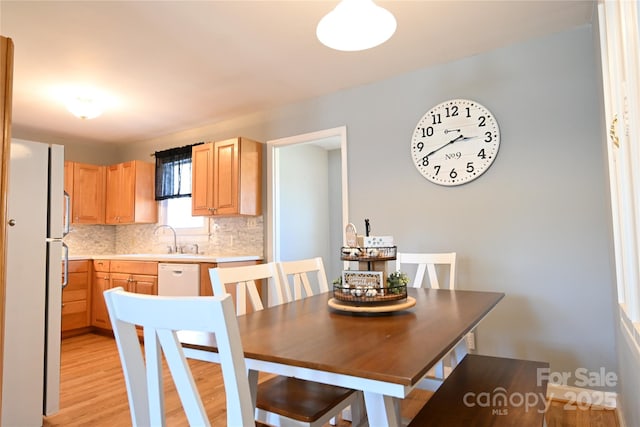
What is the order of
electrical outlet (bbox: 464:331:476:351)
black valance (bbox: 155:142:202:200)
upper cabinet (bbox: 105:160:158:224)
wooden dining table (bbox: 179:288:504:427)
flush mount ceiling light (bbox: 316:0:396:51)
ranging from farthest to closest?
upper cabinet (bbox: 105:160:158:224)
black valance (bbox: 155:142:202:200)
electrical outlet (bbox: 464:331:476:351)
flush mount ceiling light (bbox: 316:0:396:51)
wooden dining table (bbox: 179:288:504:427)

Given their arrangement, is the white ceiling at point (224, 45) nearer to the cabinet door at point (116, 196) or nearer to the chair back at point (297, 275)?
the cabinet door at point (116, 196)

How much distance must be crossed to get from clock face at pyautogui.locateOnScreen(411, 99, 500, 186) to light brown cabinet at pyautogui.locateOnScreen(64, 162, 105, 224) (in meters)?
4.24

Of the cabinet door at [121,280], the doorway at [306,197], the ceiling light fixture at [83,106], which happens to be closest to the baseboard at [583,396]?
the doorway at [306,197]

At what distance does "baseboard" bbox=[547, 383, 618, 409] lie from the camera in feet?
7.60

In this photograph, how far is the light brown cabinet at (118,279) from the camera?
3.93 m

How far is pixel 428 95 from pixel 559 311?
1823 millimetres

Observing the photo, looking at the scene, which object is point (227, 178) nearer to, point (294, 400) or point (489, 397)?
point (294, 400)

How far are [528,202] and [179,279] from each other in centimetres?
307

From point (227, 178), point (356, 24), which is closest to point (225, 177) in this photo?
point (227, 178)

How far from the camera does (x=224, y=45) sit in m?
2.61

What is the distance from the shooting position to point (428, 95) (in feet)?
9.98

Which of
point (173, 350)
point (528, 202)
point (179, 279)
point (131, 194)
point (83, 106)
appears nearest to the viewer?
point (173, 350)

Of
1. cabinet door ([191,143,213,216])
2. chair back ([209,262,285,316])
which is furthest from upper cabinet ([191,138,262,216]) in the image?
chair back ([209,262,285,316])

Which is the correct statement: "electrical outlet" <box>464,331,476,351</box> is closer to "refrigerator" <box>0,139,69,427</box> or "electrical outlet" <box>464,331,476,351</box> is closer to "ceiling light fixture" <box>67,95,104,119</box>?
"refrigerator" <box>0,139,69,427</box>
